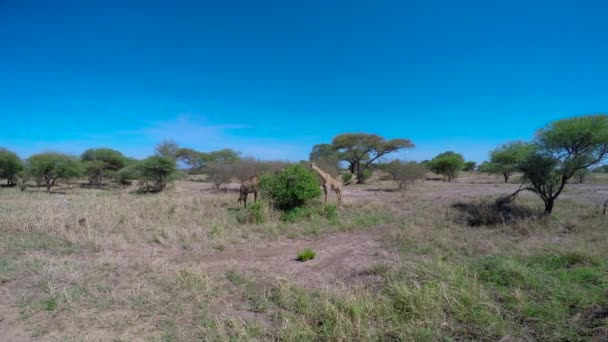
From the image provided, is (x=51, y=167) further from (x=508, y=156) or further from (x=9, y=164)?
(x=508, y=156)

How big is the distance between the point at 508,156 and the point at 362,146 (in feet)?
73.1

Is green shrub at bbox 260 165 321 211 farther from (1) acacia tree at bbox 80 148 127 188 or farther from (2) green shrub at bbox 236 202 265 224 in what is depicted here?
(1) acacia tree at bbox 80 148 127 188

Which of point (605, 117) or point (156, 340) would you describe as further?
point (605, 117)

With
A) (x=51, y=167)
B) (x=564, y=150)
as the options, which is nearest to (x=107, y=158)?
(x=51, y=167)

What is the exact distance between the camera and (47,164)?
816 inches

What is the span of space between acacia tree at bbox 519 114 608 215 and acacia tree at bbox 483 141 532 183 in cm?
44

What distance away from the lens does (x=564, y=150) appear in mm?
Result: 9625

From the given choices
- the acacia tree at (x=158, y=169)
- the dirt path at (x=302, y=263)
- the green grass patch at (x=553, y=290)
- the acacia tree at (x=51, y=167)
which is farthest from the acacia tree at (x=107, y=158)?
the green grass patch at (x=553, y=290)

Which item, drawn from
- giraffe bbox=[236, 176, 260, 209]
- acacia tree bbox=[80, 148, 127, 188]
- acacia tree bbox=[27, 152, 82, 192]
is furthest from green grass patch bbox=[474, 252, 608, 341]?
acacia tree bbox=[80, 148, 127, 188]

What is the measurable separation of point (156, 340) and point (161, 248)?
14.3 ft

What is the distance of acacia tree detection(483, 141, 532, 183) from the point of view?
10523 mm

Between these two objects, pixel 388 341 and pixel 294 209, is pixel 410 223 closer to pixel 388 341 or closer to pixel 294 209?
pixel 294 209

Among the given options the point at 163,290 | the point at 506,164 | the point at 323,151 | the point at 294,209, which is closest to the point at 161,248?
the point at 163,290

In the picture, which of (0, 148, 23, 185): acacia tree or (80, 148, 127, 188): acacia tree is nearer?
(0, 148, 23, 185): acacia tree
